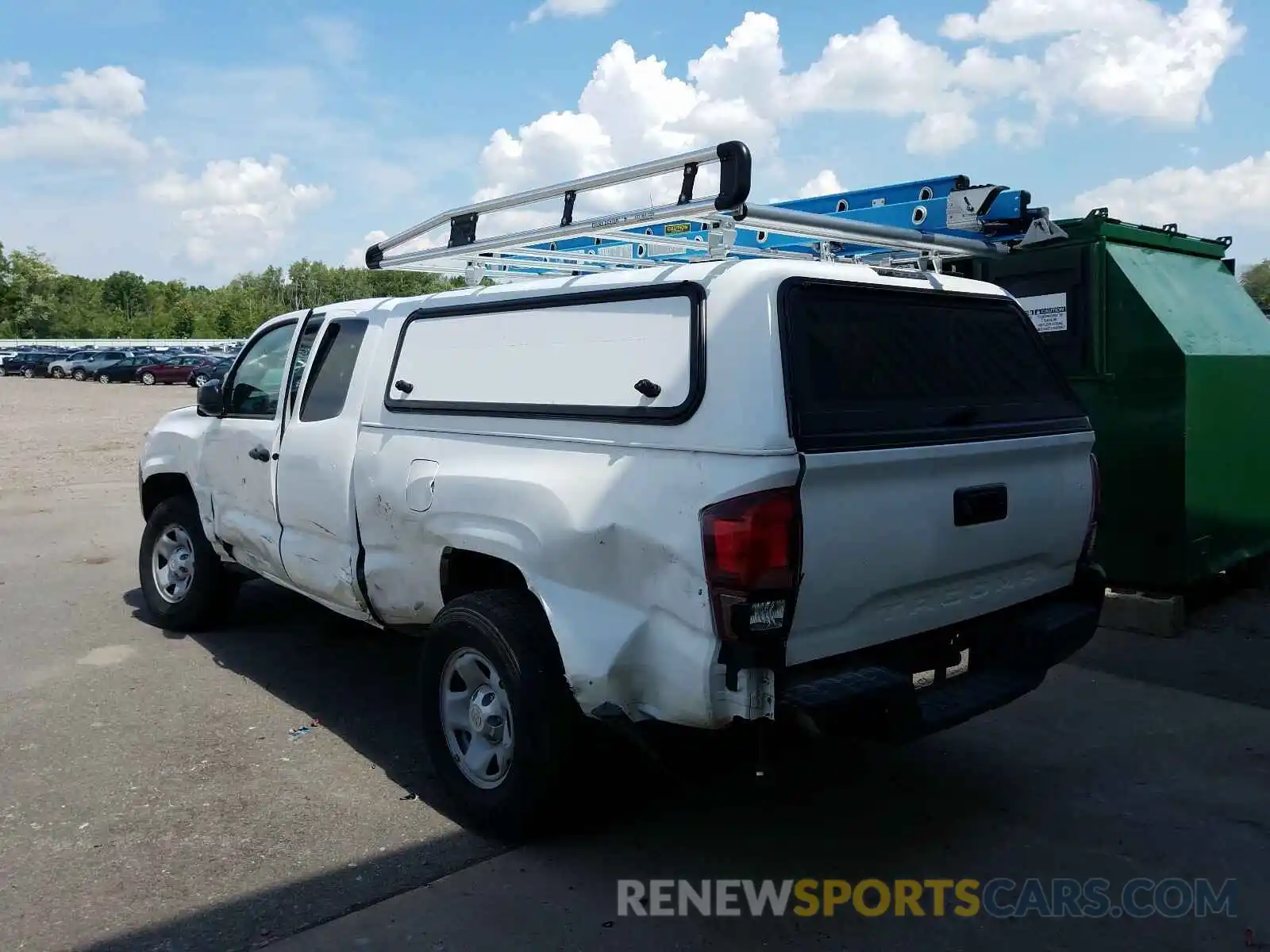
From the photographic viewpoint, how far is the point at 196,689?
5.48 meters

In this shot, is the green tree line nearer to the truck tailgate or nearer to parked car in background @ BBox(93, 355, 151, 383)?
parked car in background @ BBox(93, 355, 151, 383)

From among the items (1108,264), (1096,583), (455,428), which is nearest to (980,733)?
(1096,583)

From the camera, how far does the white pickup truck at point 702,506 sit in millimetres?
3154

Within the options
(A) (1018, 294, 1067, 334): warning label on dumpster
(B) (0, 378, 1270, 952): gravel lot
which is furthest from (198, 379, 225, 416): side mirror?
(A) (1018, 294, 1067, 334): warning label on dumpster

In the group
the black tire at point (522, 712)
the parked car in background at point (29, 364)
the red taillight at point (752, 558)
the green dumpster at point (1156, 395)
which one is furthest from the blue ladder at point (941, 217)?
the parked car in background at point (29, 364)

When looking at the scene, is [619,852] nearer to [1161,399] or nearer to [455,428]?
[455,428]

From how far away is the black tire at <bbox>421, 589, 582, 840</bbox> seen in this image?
3600 millimetres

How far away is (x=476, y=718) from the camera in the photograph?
3.91 meters

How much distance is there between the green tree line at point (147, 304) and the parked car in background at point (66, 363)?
1199 inches

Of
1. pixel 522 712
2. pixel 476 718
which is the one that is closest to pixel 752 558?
pixel 522 712

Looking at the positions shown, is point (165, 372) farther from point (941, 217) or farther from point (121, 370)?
point (941, 217)

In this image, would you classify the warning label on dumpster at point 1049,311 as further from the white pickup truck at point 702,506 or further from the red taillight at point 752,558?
the red taillight at point 752,558

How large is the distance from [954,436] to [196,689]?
4.04m

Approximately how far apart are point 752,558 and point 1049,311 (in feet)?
15.5
